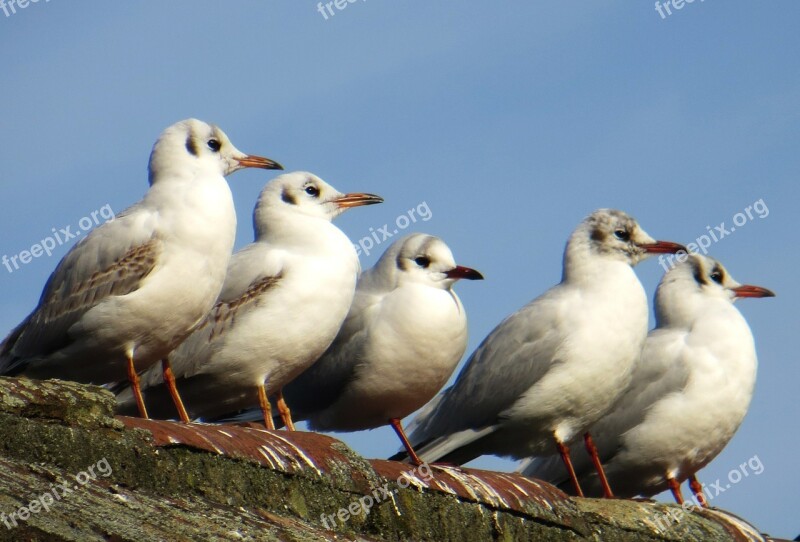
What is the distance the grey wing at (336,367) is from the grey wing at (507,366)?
0.70 meters

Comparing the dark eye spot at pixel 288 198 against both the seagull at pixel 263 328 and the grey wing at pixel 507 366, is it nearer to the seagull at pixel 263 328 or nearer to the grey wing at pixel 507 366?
the seagull at pixel 263 328

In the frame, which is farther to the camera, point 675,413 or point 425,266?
point 675,413

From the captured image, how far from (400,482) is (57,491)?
5.01 ft

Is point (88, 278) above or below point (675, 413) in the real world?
above

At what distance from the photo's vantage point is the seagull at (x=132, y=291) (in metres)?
6.50

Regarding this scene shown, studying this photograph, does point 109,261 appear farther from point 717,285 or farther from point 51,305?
point 717,285

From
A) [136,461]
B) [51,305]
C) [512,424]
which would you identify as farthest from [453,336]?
[136,461]

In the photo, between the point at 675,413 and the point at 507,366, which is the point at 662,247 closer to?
the point at 675,413

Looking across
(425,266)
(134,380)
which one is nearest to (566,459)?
(425,266)

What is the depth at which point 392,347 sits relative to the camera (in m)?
7.62

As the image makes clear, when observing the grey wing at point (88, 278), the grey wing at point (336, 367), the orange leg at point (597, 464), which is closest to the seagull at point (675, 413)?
the orange leg at point (597, 464)

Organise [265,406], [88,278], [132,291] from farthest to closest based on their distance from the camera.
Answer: [265,406] → [88,278] → [132,291]

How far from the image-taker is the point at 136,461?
12.6ft

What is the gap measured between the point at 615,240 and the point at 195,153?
105 inches
